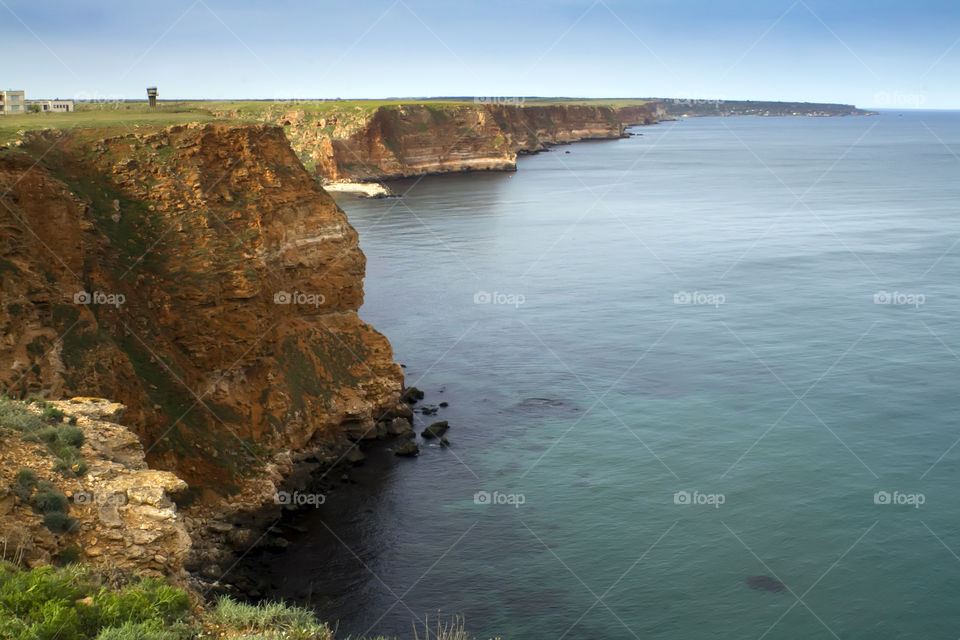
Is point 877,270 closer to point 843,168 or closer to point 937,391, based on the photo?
point 937,391

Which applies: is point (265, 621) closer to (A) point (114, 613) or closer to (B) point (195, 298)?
(A) point (114, 613)

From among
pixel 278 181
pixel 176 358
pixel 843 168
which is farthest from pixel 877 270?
pixel 843 168
